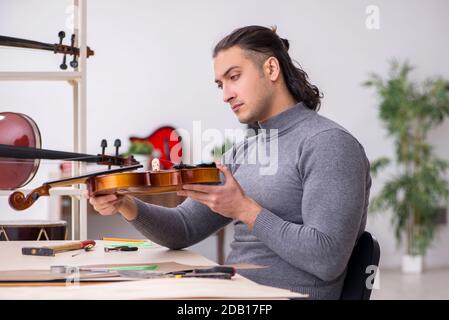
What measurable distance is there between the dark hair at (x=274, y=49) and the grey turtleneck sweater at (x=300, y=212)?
5 centimetres

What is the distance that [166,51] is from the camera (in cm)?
542

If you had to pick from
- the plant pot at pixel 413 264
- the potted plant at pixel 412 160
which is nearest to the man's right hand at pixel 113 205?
the potted plant at pixel 412 160

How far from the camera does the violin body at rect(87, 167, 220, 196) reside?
135cm

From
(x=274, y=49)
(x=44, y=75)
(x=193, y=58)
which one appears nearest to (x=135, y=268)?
(x=274, y=49)

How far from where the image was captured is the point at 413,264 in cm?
566

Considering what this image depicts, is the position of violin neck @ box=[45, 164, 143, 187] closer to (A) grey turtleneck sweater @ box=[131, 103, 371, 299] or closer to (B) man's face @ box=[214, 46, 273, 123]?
(A) grey turtleneck sweater @ box=[131, 103, 371, 299]

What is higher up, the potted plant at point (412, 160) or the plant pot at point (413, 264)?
the potted plant at point (412, 160)

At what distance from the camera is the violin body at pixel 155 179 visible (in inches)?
53.1

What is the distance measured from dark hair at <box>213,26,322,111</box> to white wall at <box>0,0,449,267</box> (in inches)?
138

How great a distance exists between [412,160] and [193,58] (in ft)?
6.57

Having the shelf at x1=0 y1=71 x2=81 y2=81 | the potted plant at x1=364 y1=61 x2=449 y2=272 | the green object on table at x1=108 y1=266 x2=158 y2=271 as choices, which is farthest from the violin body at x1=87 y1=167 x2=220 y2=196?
the potted plant at x1=364 y1=61 x2=449 y2=272

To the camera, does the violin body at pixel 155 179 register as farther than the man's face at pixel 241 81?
No

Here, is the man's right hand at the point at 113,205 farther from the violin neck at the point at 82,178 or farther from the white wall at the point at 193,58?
the white wall at the point at 193,58
